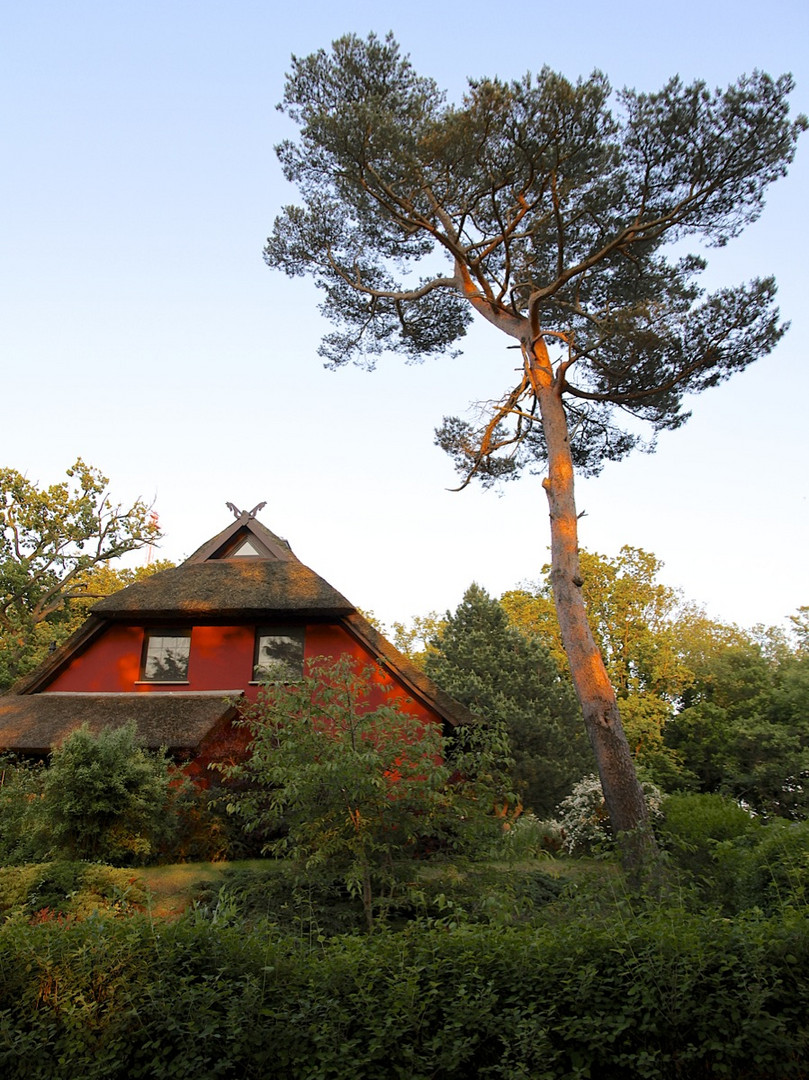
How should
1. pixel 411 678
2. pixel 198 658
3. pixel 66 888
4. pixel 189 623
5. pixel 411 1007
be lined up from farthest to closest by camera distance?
1. pixel 189 623
2. pixel 198 658
3. pixel 411 678
4. pixel 66 888
5. pixel 411 1007

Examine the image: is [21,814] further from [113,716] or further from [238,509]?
[238,509]

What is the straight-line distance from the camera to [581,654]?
11633mm

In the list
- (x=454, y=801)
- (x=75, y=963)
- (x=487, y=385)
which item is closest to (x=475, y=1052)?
(x=75, y=963)

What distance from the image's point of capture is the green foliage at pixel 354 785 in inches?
290

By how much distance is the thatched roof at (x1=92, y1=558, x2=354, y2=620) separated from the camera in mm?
15789

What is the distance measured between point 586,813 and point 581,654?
20.0ft

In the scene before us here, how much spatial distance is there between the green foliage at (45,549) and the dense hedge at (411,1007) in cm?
2891

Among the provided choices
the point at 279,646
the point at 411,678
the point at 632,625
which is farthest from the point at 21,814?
the point at 632,625

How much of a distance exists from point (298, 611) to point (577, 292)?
346 inches

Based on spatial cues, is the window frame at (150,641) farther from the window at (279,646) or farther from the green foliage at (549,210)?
the green foliage at (549,210)

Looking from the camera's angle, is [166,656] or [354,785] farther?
[166,656]

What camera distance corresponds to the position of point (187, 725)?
45.4 feet

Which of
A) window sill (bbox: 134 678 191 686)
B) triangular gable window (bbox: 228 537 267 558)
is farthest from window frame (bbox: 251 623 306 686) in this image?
triangular gable window (bbox: 228 537 267 558)

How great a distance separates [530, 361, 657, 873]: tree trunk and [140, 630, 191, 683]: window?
869 cm
